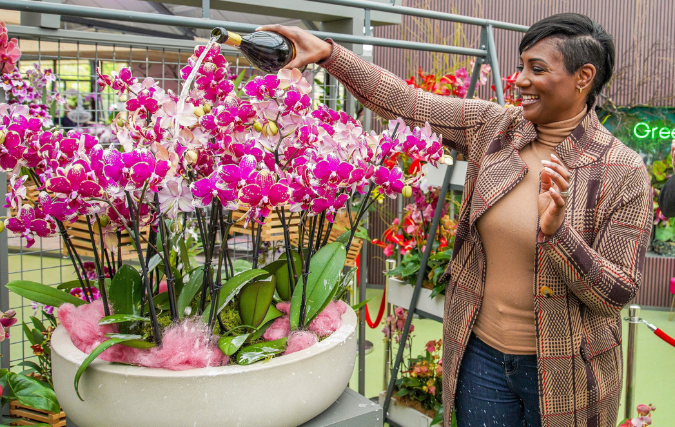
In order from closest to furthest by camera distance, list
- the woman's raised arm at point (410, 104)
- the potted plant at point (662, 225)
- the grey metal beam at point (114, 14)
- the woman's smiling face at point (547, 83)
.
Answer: the grey metal beam at point (114, 14) < the woman's smiling face at point (547, 83) < the woman's raised arm at point (410, 104) < the potted plant at point (662, 225)

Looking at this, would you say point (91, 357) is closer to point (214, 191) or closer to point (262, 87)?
point (214, 191)

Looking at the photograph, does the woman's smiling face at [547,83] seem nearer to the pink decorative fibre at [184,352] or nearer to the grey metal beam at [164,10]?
the pink decorative fibre at [184,352]

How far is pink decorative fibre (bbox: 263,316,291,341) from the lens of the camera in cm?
84

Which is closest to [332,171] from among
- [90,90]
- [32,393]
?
[32,393]

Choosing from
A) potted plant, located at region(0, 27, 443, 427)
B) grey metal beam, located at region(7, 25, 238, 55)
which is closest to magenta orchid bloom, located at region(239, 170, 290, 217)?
potted plant, located at region(0, 27, 443, 427)

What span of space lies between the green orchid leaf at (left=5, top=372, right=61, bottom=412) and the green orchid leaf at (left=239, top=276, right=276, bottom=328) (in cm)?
46

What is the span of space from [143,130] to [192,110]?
0.07 metres

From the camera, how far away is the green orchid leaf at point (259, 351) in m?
0.74

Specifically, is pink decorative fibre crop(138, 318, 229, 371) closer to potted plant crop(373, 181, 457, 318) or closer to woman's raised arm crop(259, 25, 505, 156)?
woman's raised arm crop(259, 25, 505, 156)

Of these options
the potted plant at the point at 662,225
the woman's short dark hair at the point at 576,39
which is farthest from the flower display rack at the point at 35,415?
the potted plant at the point at 662,225

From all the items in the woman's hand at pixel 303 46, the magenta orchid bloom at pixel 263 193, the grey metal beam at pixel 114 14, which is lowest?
the magenta orchid bloom at pixel 263 193

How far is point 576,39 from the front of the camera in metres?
1.18

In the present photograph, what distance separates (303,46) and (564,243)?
627 mm

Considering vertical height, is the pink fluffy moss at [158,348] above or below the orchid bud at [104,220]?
below
